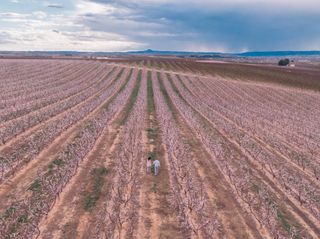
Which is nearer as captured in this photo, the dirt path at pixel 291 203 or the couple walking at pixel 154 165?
the dirt path at pixel 291 203

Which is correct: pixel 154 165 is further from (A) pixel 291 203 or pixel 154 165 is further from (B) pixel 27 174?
(A) pixel 291 203

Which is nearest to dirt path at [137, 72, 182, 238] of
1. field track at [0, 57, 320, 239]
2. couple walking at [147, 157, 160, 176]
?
field track at [0, 57, 320, 239]

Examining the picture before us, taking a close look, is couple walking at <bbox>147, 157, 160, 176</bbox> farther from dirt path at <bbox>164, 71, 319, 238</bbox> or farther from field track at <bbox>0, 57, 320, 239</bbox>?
dirt path at <bbox>164, 71, 319, 238</bbox>

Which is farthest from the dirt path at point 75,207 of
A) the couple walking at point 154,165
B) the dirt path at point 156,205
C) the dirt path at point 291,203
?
the dirt path at point 291,203

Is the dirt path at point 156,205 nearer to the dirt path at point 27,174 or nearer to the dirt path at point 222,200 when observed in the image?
the dirt path at point 222,200

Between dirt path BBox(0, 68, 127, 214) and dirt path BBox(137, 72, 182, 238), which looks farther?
dirt path BBox(0, 68, 127, 214)

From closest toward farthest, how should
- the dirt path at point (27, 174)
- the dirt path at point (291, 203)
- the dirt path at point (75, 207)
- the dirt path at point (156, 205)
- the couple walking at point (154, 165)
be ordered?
the dirt path at point (75, 207) → the dirt path at point (156, 205) → the dirt path at point (291, 203) → the dirt path at point (27, 174) → the couple walking at point (154, 165)

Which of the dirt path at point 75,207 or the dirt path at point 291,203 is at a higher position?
the dirt path at point 75,207

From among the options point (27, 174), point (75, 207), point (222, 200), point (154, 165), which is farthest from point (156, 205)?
point (27, 174)

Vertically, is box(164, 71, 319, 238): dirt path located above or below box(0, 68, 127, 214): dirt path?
below
